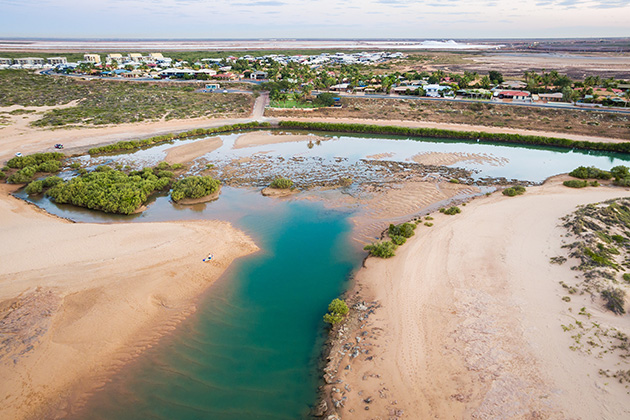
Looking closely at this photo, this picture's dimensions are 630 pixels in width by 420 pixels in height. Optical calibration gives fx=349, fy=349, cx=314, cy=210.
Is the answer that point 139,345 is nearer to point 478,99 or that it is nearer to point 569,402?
point 569,402

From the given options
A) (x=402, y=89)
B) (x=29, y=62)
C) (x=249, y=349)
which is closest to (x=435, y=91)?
(x=402, y=89)

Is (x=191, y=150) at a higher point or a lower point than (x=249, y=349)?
higher

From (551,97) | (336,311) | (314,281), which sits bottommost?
(314,281)

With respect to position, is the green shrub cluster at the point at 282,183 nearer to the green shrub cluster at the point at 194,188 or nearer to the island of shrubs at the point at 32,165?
the green shrub cluster at the point at 194,188

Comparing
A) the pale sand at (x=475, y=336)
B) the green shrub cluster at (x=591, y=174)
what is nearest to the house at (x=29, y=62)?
the pale sand at (x=475, y=336)

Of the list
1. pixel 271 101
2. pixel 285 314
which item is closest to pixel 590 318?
pixel 285 314

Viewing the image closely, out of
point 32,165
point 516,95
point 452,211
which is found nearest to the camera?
point 452,211

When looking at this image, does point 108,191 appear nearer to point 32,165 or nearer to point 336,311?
point 32,165

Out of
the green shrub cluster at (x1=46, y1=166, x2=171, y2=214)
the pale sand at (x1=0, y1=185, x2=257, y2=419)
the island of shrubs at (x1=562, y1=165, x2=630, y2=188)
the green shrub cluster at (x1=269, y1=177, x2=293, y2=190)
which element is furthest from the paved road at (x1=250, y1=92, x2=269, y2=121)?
the island of shrubs at (x1=562, y1=165, x2=630, y2=188)
